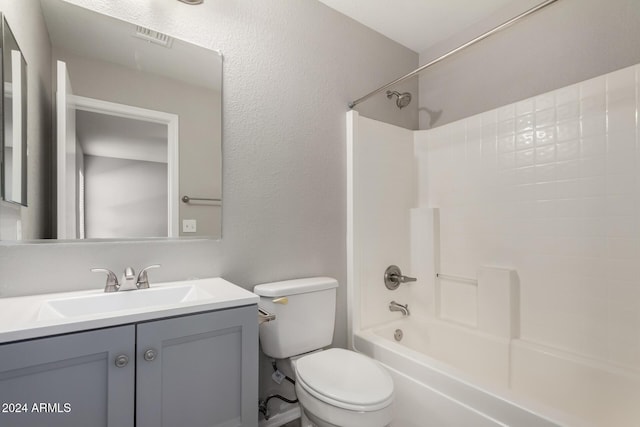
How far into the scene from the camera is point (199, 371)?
102cm

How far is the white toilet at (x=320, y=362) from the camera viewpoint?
1.12 meters

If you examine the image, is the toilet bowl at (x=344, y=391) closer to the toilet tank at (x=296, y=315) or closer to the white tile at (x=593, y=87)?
the toilet tank at (x=296, y=315)

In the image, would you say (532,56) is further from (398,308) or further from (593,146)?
(398,308)

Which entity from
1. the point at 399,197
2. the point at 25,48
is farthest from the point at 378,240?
the point at 25,48

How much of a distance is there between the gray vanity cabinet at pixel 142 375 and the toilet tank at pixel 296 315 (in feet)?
1.12

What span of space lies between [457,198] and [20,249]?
2249 millimetres

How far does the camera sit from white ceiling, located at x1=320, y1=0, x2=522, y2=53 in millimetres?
1875

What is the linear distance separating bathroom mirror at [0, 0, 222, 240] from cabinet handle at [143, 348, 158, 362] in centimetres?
55

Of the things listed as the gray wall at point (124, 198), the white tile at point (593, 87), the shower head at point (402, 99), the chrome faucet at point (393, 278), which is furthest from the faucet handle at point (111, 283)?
the white tile at point (593, 87)

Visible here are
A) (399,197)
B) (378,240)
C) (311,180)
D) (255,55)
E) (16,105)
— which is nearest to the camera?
(16,105)

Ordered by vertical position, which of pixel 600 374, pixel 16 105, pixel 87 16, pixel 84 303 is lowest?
pixel 600 374

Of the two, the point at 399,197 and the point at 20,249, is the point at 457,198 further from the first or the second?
the point at 20,249

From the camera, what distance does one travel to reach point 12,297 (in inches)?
42.2

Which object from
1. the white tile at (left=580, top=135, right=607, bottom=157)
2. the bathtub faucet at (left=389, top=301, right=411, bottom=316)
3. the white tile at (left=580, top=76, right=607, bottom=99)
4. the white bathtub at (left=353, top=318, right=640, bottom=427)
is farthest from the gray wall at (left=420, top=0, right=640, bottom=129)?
the white bathtub at (left=353, top=318, right=640, bottom=427)
